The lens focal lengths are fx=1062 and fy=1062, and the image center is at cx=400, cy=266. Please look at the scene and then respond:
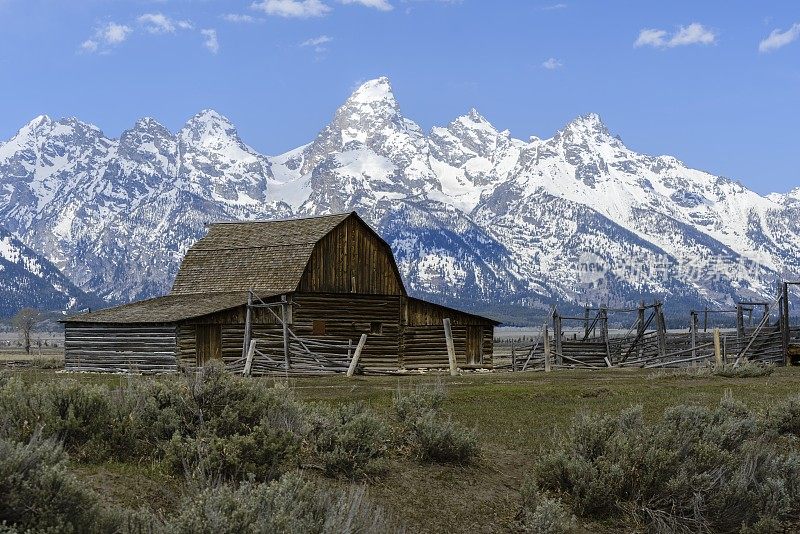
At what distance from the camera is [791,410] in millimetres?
18125

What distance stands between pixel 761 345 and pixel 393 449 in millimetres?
31378

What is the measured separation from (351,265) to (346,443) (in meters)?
30.5

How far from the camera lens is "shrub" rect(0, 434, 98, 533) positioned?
8.18m

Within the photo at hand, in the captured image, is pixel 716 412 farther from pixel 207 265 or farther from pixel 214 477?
pixel 207 265

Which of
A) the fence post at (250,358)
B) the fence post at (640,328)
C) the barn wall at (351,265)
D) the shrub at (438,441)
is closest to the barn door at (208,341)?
the barn wall at (351,265)

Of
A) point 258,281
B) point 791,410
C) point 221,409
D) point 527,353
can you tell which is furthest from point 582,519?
point 527,353

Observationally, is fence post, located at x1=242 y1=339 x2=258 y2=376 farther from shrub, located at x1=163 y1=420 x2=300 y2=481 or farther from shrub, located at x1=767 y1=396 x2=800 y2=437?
shrub, located at x1=163 y1=420 x2=300 y2=481

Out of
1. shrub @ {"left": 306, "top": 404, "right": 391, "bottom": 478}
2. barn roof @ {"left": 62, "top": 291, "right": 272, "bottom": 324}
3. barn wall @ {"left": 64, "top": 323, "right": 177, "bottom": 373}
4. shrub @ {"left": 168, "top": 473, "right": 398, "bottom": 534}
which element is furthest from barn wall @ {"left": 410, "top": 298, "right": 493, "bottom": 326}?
shrub @ {"left": 168, "top": 473, "right": 398, "bottom": 534}

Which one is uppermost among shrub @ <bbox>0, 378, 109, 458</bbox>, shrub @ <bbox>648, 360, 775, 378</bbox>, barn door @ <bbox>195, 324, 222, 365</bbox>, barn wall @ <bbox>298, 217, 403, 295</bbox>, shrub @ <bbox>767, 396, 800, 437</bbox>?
barn wall @ <bbox>298, 217, 403, 295</bbox>

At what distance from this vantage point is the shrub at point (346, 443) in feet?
40.7

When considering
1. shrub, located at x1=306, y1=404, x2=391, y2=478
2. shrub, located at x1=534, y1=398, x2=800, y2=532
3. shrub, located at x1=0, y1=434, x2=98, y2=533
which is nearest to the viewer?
shrub, located at x1=0, y1=434, x2=98, y2=533

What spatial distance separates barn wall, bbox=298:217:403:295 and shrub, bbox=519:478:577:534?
28795 mm

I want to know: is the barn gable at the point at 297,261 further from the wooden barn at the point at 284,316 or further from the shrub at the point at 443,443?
the shrub at the point at 443,443

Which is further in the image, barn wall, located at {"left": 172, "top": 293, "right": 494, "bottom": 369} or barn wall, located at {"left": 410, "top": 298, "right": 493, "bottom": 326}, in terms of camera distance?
barn wall, located at {"left": 410, "top": 298, "right": 493, "bottom": 326}
